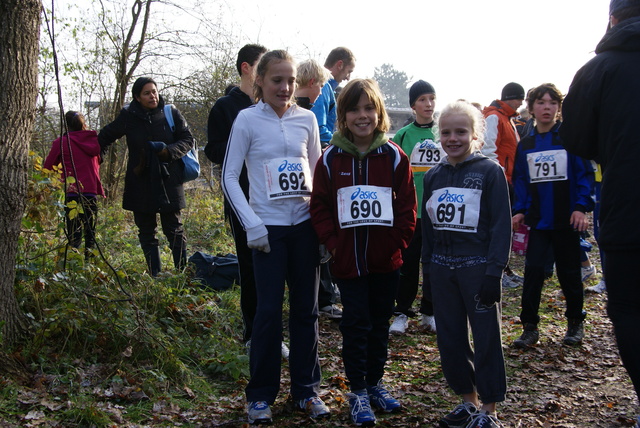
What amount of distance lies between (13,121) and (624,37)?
3.50 m

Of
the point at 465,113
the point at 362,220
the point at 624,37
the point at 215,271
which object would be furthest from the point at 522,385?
the point at 215,271

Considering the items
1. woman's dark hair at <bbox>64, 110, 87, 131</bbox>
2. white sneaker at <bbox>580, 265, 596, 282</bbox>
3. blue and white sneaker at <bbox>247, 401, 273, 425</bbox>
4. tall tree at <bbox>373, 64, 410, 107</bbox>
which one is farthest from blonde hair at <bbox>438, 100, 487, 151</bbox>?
tall tree at <bbox>373, 64, 410, 107</bbox>

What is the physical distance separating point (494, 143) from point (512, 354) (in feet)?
10.1

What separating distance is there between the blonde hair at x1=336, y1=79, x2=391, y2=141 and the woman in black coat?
301 cm

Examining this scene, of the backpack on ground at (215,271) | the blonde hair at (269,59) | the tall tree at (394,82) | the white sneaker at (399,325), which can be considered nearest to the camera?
the blonde hair at (269,59)

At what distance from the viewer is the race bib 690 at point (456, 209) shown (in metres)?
3.54

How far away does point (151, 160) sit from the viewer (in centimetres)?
638

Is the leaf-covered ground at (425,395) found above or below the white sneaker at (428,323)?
below

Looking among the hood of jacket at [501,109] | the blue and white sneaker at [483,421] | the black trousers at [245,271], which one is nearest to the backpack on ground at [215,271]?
the black trousers at [245,271]

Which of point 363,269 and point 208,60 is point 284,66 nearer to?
point 363,269

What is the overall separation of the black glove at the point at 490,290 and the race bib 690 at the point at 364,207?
632 mm

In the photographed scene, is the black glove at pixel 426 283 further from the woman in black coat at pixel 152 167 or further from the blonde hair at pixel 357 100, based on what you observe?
the woman in black coat at pixel 152 167

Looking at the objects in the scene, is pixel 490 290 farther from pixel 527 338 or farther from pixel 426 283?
pixel 527 338

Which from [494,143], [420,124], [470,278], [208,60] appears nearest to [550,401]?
[470,278]
